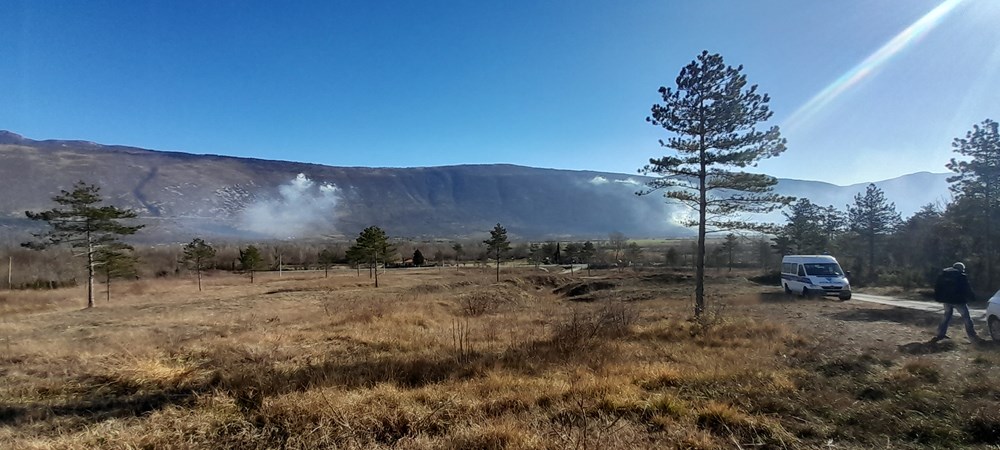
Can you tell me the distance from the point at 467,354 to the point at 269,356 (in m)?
4.00

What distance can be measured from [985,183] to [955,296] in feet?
85.6

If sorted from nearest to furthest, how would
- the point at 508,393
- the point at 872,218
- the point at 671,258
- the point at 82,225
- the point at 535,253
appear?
the point at 508,393
the point at 82,225
the point at 872,218
the point at 671,258
the point at 535,253

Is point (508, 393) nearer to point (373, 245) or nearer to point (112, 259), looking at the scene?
point (112, 259)

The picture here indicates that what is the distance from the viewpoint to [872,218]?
46.2 m

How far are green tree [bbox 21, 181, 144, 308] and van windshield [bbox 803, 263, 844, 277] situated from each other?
47.0m

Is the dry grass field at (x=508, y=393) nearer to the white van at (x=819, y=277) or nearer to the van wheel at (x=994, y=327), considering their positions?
the van wheel at (x=994, y=327)

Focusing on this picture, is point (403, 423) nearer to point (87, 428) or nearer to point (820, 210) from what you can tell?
point (87, 428)

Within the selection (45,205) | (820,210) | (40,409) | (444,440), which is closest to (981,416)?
(444,440)

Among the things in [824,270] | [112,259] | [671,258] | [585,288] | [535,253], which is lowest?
[535,253]

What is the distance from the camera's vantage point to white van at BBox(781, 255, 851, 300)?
80.5 ft

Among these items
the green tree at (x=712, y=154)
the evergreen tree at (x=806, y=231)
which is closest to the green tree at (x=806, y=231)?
the evergreen tree at (x=806, y=231)

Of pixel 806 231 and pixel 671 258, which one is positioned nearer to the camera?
pixel 806 231

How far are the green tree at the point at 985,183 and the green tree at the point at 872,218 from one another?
56.3 ft

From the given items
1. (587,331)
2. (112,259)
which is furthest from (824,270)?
(112,259)
